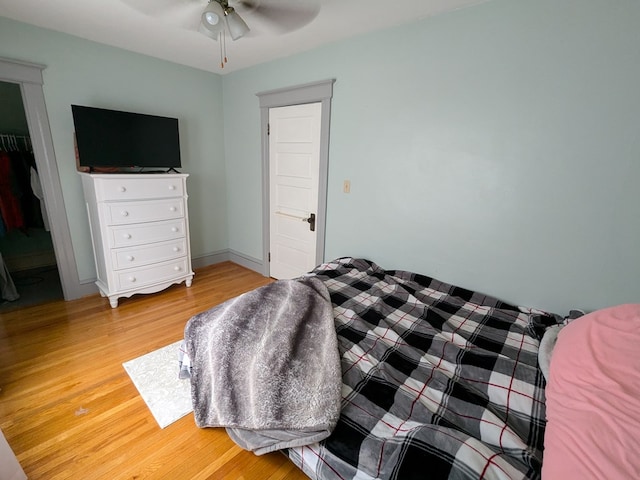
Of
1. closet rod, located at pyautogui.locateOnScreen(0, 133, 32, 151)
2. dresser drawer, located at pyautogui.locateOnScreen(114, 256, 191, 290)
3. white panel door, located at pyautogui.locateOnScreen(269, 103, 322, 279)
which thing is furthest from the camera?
closet rod, located at pyautogui.locateOnScreen(0, 133, 32, 151)

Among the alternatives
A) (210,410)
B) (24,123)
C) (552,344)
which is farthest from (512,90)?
(24,123)

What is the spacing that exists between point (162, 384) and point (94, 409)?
341 millimetres

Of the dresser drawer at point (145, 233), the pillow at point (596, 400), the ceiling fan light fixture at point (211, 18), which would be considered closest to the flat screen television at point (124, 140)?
the dresser drawer at point (145, 233)

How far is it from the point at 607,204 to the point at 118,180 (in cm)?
348

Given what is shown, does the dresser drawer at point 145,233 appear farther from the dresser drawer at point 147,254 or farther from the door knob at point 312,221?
the door knob at point 312,221

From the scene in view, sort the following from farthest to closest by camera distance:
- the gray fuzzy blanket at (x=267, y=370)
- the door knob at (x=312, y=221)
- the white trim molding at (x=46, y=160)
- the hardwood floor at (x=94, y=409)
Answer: the door knob at (x=312, y=221) < the white trim molding at (x=46, y=160) < the hardwood floor at (x=94, y=409) < the gray fuzzy blanket at (x=267, y=370)

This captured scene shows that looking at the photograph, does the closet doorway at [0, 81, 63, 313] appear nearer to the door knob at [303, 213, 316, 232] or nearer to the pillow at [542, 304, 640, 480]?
the door knob at [303, 213, 316, 232]

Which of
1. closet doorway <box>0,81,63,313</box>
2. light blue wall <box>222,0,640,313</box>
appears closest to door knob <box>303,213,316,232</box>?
light blue wall <box>222,0,640,313</box>

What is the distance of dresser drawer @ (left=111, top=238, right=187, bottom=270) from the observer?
2.64 metres

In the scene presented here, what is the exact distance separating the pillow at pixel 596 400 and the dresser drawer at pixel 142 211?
123 inches

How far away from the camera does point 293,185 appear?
304cm

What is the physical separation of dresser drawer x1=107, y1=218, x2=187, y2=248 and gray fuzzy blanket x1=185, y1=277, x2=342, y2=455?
1.64m

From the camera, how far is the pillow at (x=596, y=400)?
0.72 meters

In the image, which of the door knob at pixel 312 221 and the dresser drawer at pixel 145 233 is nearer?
the dresser drawer at pixel 145 233
